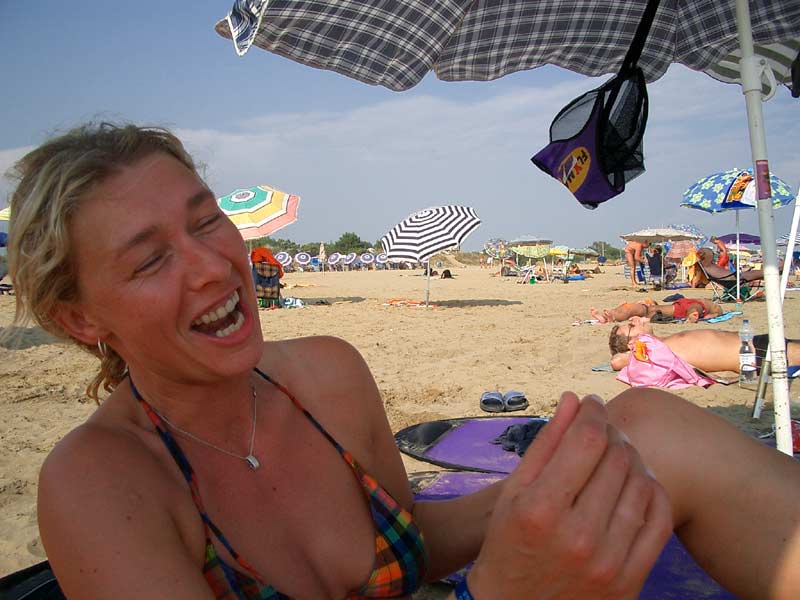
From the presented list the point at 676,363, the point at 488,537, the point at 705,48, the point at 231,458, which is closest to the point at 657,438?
the point at 488,537

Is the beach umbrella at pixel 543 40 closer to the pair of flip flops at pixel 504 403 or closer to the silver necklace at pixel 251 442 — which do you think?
the silver necklace at pixel 251 442

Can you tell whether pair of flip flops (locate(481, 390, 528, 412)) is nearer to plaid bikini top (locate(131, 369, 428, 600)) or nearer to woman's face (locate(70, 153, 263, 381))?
plaid bikini top (locate(131, 369, 428, 600))

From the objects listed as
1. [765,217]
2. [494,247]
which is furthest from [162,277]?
[494,247]

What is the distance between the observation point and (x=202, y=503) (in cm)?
121

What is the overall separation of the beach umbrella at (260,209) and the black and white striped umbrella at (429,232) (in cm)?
242

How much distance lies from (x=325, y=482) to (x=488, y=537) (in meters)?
0.70

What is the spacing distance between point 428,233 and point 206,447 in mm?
12666

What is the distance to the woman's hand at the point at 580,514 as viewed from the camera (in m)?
0.69

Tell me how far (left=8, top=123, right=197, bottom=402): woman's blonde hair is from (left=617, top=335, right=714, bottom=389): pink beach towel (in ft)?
15.7

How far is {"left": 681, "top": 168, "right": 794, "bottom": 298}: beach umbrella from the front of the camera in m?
12.1

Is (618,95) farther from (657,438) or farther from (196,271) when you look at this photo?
(196,271)

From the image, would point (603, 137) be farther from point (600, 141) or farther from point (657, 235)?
point (657, 235)

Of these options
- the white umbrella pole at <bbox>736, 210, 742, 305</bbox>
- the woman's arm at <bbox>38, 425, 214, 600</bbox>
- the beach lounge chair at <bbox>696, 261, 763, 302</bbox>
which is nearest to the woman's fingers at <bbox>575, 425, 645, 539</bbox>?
the woman's arm at <bbox>38, 425, 214, 600</bbox>

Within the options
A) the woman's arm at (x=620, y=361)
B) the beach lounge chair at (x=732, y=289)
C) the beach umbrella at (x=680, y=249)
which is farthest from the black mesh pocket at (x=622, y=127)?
the beach umbrella at (x=680, y=249)
